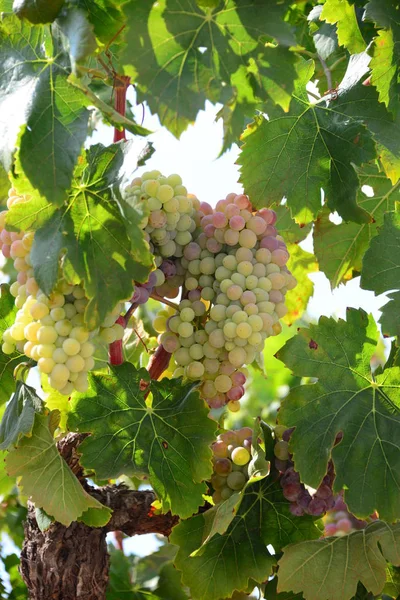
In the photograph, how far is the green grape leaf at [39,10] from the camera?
3.90ft

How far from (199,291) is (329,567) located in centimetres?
51

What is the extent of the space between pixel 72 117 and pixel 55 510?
1.99ft

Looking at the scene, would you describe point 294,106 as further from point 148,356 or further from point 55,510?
point 55,510

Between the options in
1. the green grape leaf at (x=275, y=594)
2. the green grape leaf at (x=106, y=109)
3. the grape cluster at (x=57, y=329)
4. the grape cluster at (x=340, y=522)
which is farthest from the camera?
the grape cluster at (x=340, y=522)

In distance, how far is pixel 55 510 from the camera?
4.47ft

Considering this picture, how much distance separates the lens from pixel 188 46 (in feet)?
3.87

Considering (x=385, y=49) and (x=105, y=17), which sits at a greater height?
(x=105, y=17)

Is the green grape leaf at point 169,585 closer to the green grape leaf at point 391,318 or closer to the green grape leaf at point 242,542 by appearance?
the green grape leaf at point 242,542

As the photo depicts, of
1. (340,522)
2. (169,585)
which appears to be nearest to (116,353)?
(169,585)

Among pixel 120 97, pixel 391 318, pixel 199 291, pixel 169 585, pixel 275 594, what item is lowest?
pixel 169 585

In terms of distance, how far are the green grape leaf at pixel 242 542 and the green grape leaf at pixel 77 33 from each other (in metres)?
0.76

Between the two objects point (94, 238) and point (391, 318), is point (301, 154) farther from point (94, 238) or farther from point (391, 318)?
point (94, 238)

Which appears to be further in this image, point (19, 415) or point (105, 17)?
Result: point (19, 415)

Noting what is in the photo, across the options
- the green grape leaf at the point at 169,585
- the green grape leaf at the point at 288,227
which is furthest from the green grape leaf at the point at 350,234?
the green grape leaf at the point at 169,585
